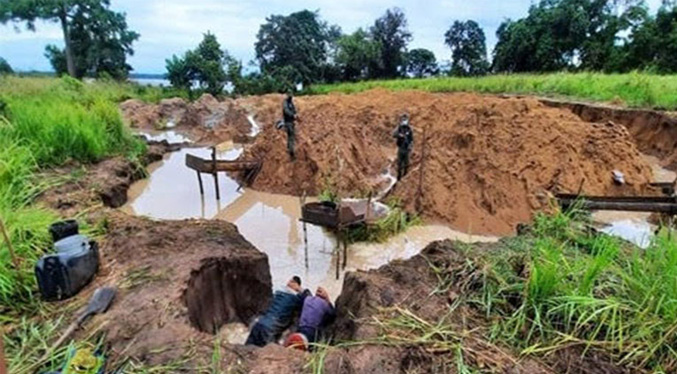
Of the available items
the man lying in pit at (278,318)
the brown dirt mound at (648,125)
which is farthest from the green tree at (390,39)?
the man lying in pit at (278,318)

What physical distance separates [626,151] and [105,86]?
70.0ft

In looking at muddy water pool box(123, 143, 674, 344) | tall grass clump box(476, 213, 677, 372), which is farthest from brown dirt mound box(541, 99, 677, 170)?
tall grass clump box(476, 213, 677, 372)

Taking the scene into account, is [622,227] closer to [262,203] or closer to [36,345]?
[262,203]

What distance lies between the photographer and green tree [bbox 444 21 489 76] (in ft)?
109

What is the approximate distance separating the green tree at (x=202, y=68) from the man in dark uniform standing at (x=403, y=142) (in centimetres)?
1831

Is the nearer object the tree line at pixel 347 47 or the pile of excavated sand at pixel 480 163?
the pile of excavated sand at pixel 480 163

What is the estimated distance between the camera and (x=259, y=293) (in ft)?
14.2

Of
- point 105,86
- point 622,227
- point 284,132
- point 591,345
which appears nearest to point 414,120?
point 284,132

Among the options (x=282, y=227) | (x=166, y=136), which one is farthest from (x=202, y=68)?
(x=282, y=227)

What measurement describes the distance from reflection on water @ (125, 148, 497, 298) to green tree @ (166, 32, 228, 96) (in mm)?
14604

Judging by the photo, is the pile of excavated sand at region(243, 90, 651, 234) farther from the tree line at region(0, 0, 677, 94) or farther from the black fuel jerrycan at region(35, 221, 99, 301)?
the tree line at region(0, 0, 677, 94)

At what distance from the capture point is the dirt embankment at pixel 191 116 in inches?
630

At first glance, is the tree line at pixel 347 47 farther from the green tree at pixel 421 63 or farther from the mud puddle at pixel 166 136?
the mud puddle at pixel 166 136

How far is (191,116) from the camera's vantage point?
18.2m
